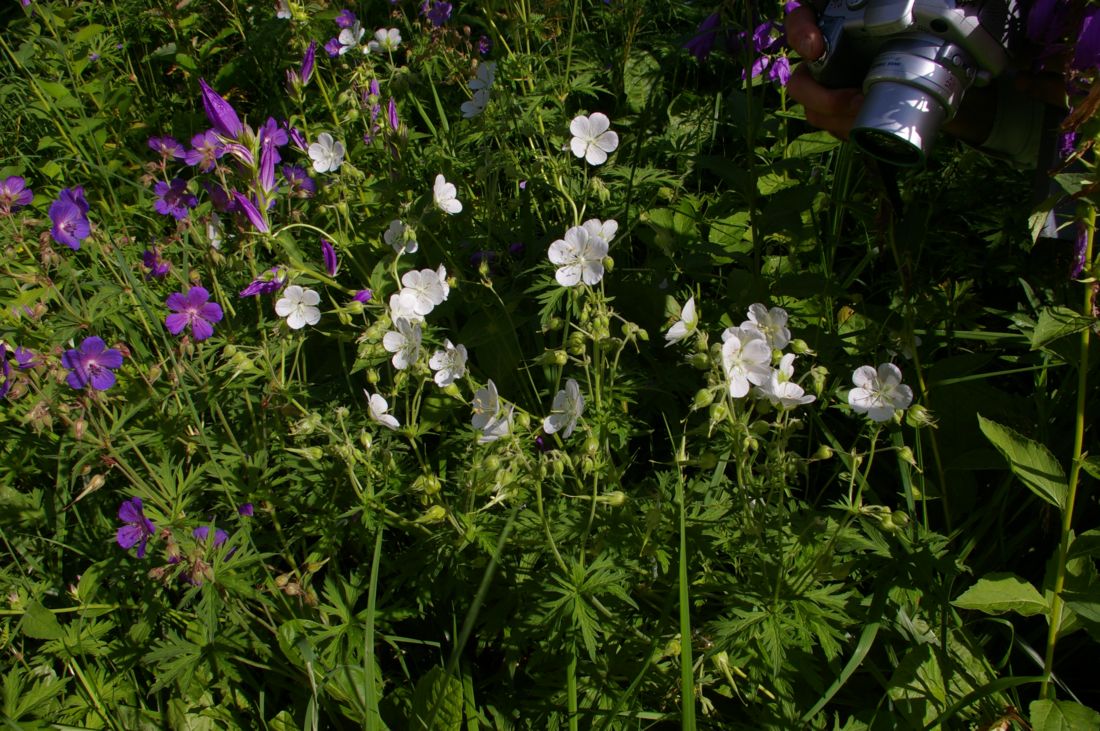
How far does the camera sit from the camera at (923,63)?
139cm

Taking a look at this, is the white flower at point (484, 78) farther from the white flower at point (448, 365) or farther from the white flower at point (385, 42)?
the white flower at point (448, 365)

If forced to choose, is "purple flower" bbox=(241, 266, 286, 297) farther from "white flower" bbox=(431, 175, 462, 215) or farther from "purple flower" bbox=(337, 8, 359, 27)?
"purple flower" bbox=(337, 8, 359, 27)

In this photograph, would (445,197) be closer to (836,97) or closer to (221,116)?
(221,116)

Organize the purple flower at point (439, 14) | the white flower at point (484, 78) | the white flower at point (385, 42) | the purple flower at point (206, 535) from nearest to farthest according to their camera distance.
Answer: the purple flower at point (206, 535)
the white flower at point (484, 78)
the white flower at point (385, 42)
the purple flower at point (439, 14)

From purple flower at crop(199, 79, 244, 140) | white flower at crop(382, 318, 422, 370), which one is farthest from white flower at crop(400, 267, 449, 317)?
purple flower at crop(199, 79, 244, 140)

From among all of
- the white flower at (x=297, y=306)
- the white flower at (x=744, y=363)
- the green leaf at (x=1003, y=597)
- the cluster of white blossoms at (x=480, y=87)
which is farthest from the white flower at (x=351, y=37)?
the green leaf at (x=1003, y=597)

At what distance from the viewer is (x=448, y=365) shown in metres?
1.58

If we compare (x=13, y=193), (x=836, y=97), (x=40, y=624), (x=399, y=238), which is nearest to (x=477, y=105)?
(x=399, y=238)

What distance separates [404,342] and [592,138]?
0.69 meters

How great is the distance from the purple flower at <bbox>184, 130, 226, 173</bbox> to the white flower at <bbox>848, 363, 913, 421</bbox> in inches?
57.9

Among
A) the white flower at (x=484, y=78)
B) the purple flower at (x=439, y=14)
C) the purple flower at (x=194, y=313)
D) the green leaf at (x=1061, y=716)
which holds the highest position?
the purple flower at (x=439, y=14)

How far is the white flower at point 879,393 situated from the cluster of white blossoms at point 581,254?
485 millimetres

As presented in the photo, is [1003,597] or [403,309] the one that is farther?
[403,309]

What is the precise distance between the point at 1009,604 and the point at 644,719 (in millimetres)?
685
